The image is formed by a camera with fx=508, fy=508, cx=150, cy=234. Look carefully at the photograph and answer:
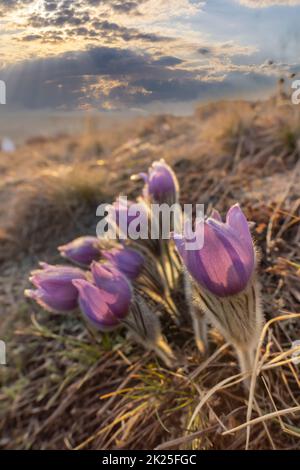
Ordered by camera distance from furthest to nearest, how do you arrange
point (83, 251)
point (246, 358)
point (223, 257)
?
point (83, 251) → point (246, 358) → point (223, 257)

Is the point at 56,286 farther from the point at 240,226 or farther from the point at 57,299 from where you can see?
the point at 240,226

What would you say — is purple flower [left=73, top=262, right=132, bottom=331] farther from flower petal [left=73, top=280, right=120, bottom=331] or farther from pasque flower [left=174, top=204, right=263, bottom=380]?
pasque flower [left=174, top=204, right=263, bottom=380]

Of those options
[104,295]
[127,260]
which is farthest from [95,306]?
[127,260]

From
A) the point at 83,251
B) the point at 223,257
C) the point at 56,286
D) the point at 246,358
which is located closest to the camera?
the point at 223,257

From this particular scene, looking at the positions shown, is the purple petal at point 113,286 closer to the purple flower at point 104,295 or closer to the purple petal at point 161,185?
the purple flower at point 104,295

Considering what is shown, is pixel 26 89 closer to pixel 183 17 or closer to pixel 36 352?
pixel 183 17

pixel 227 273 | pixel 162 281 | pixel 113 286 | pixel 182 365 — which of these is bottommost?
pixel 182 365

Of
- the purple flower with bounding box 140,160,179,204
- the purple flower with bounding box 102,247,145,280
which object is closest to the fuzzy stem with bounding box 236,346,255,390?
the purple flower with bounding box 102,247,145,280

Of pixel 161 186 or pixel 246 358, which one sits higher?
pixel 161 186
